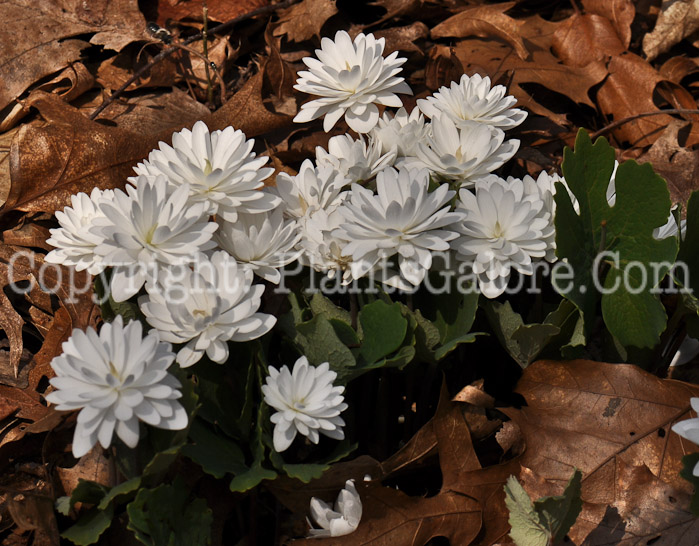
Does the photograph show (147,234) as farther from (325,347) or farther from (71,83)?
(71,83)

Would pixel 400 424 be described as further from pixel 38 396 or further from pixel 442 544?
pixel 38 396

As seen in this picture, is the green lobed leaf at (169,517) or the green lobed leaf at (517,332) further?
the green lobed leaf at (517,332)

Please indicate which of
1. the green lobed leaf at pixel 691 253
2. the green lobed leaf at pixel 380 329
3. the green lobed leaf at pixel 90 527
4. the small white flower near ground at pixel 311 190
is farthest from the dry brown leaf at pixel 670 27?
the green lobed leaf at pixel 90 527

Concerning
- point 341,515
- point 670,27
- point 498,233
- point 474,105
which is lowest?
point 341,515

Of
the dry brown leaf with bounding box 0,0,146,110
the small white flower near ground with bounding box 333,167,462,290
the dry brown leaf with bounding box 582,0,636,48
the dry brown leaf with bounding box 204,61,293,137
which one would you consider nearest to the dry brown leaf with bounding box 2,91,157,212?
the dry brown leaf with bounding box 204,61,293,137

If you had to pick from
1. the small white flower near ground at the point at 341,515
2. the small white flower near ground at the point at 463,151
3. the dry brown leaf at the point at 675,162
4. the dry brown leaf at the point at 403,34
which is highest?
the small white flower near ground at the point at 463,151

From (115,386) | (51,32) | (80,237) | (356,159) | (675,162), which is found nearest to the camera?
(115,386)

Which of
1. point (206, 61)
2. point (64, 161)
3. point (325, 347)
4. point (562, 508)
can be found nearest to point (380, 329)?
point (325, 347)

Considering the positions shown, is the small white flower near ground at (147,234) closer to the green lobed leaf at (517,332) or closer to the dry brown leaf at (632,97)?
the green lobed leaf at (517,332)
